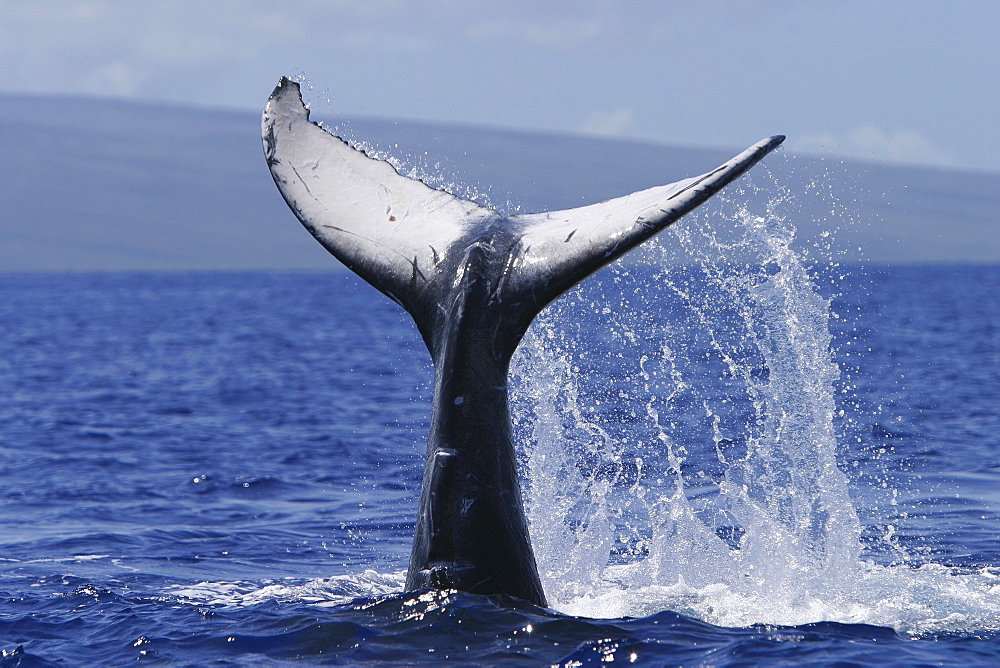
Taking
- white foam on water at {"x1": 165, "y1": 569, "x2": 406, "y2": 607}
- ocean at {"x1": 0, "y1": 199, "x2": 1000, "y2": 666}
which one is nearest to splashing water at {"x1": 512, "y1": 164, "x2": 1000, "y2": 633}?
ocean at {"x1": 0, "y1": 199, "x2": 1000, "y2": 666}

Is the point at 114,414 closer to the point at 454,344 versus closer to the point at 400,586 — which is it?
the point at 400,586

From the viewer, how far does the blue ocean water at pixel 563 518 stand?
7.13 m

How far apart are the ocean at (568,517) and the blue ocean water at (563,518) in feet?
0.12

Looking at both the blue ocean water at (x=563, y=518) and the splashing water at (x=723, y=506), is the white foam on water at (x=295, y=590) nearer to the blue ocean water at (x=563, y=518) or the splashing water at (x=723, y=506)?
the blue ocean water at (x=563, y=518)

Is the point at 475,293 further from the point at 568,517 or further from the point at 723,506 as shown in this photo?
the point at 723,506

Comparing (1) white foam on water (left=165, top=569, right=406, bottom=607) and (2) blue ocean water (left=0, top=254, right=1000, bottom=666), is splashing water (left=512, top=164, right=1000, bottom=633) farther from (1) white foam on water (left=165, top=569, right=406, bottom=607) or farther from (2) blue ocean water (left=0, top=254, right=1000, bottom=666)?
(1) white foam on water (left=165, top=569, right=406, bottom=607)

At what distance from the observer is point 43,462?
53.0 ft

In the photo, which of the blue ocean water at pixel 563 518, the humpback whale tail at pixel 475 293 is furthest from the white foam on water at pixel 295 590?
the humpback whale tail at pixel 475 293

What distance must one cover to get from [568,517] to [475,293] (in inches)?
180

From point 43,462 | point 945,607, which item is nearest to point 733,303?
point 43,462

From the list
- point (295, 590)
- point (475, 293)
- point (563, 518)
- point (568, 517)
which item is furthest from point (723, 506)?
point (475, 293)

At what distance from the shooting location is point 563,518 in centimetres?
1048

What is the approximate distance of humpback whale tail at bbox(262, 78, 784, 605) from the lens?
6504 mm

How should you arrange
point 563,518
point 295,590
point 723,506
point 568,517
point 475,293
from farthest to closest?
point 723,506
point 568,517
point 563,518
point 295,590
point 475,293
